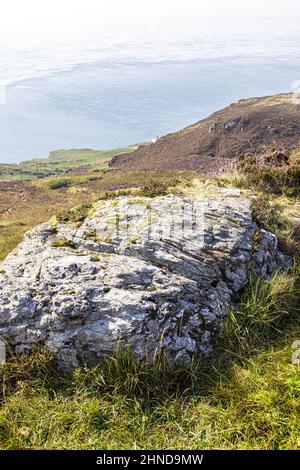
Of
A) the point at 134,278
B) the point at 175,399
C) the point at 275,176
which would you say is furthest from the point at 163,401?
the point at 275,176

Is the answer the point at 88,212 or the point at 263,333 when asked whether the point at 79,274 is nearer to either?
the point at 88,212

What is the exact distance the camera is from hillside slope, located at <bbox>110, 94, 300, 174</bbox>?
81250 mm

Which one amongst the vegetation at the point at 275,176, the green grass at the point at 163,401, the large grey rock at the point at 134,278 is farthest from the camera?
the vegetation at the point at 275,176

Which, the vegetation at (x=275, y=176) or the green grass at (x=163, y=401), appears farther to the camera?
the vegetation at (x=275, y=176)

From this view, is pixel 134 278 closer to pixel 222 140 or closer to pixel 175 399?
pixel 175 399

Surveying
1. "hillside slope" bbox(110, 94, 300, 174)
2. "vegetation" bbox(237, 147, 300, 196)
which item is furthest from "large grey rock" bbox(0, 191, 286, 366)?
"hillside slope" bbox(110, 94, 300, 174)

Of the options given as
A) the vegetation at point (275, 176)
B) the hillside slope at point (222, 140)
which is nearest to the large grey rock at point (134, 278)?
the vegetation at point (275, 176)

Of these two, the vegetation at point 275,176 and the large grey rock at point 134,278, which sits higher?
the vegetation at point 275,176

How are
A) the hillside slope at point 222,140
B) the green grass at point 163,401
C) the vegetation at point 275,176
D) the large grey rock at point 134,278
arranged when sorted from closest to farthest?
the green grass at point 163,401
the large grey rock at point 134,278
the vegetation at point 275,176
the hillside slope at point 222,140

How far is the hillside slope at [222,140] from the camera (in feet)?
267

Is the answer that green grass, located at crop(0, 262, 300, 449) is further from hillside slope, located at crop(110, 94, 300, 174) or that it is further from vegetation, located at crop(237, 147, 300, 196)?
hillside slope, located at crop(110, 94, 300, 174)

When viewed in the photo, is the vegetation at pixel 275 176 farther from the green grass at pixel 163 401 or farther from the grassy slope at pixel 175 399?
the green grass at pixel 163 401

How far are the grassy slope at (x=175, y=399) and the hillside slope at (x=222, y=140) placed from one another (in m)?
67.9

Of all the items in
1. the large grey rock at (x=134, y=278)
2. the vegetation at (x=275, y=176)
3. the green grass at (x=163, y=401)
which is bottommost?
the green grass at (x=163, y=401)
